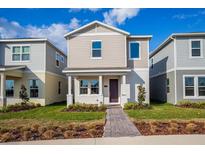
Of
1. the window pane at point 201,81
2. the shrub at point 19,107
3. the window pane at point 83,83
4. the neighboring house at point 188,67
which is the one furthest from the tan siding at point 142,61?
the shrub at point 19,107

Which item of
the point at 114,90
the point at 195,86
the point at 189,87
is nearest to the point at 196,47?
the point at 195,86

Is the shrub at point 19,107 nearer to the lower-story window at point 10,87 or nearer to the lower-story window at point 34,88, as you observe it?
the lower-story window at point 34,88

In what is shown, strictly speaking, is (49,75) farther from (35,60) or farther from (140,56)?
(140,56)

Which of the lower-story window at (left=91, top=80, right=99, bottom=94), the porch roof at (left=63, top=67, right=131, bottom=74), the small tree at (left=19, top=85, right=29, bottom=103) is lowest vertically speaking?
the small tree at (left=19, top=85, right=29, bottom=103)

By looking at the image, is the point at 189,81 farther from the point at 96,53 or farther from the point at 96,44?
the point at 96,44

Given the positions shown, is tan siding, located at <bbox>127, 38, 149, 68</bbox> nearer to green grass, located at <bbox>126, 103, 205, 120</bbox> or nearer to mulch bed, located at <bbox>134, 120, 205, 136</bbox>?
green grass, located at <bbox>126, 103, 205, 120</bbox>

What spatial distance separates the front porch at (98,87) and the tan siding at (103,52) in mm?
989

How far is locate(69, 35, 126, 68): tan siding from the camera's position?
1709 centimetres

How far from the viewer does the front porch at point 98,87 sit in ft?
53.6

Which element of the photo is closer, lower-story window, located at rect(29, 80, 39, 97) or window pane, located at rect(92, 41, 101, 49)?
window pane, located at rect(92, 41, 101, 49)

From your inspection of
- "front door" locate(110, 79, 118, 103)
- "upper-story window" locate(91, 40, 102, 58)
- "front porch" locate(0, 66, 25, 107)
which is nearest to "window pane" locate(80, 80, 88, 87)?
"front door" locate(110, 79, 118, 103)

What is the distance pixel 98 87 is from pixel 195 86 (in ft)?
26.8

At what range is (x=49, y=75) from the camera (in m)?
19.6

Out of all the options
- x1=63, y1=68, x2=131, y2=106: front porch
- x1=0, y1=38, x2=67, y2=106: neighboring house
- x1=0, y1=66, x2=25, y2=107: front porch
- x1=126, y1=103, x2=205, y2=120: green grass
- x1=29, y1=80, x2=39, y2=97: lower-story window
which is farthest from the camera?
x1=29, y1=80, x2=39, y2=97: lower-story window
